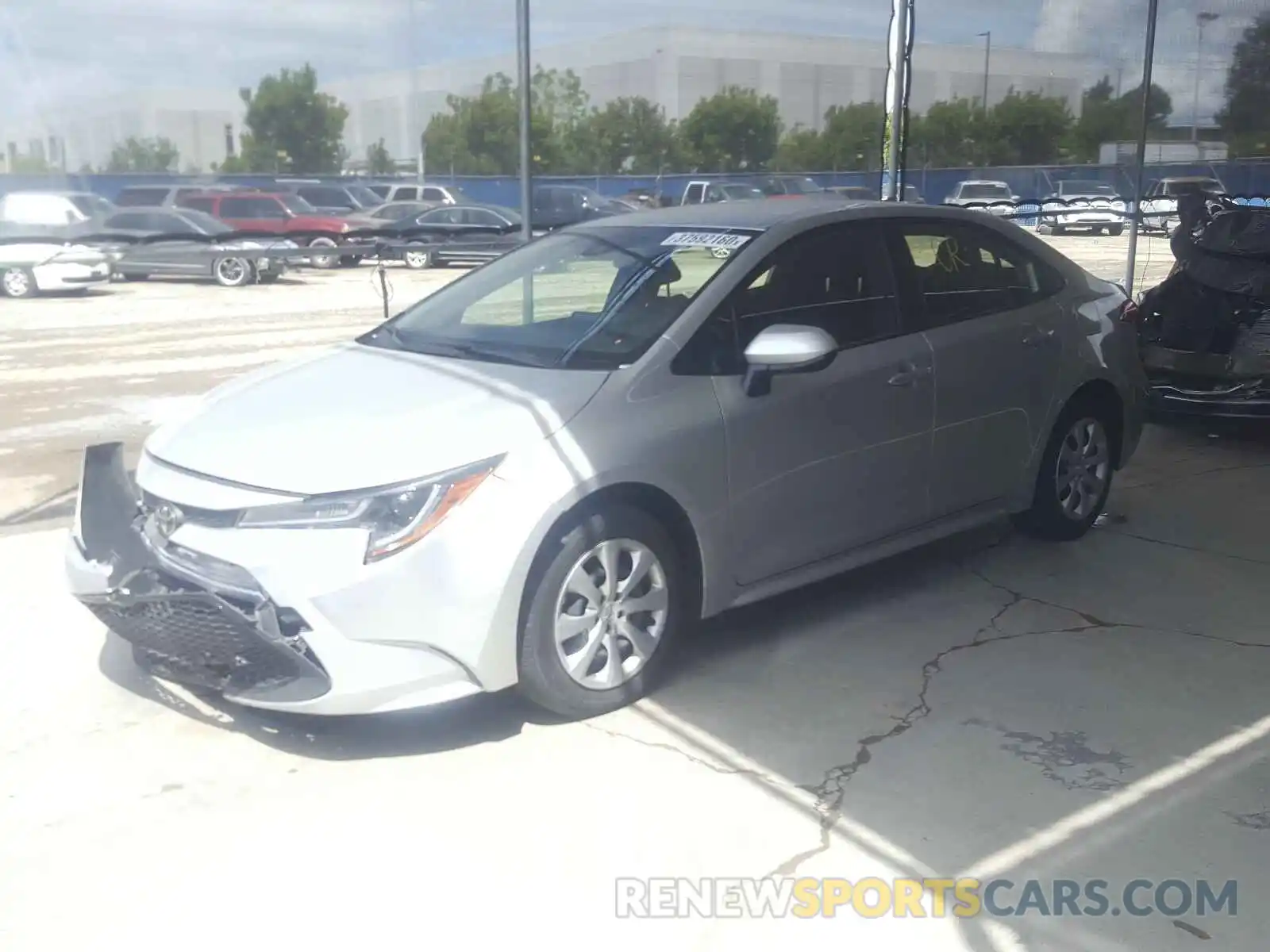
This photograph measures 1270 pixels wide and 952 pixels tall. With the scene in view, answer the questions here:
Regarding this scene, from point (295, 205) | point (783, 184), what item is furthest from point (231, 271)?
point (783, 184)

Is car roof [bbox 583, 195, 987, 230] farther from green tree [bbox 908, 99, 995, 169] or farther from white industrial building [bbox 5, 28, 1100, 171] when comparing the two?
green tree [bbox 908, 99, 995, 169]

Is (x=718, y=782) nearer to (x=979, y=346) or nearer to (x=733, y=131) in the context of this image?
(x=979, y=346)

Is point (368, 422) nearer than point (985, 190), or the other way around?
point (368, 422)

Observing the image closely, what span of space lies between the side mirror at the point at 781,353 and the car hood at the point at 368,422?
0.56m

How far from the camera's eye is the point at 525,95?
809 centimetres

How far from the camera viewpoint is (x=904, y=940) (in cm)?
304

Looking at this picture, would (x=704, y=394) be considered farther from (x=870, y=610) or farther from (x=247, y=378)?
(x=247, y=378)

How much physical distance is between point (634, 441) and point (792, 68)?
740 inches

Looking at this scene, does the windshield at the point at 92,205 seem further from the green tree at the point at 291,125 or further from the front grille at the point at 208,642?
the front grille at the point at 208,642

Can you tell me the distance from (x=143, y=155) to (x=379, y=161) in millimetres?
5046

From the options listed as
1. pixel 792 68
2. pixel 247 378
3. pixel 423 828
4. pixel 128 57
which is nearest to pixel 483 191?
pixel 792 68

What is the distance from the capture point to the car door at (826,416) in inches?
179

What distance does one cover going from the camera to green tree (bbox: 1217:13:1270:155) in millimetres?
14859

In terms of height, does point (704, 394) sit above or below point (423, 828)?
above
